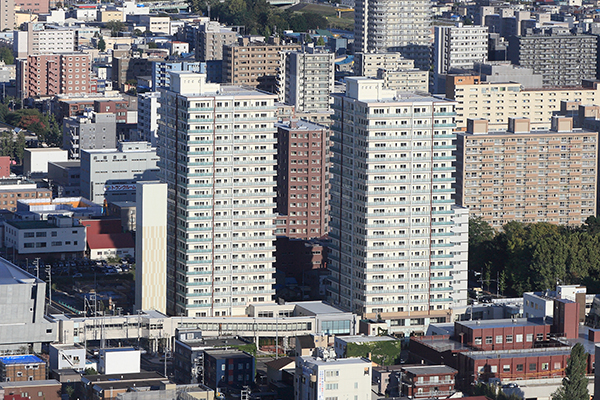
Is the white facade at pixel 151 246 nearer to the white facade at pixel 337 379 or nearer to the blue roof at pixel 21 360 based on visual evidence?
the blue roof at pixel 21 360

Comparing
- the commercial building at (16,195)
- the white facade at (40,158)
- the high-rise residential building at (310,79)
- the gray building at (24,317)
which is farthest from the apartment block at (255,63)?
the gray building at (24,317)

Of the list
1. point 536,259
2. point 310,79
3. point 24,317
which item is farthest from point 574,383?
point 310,79

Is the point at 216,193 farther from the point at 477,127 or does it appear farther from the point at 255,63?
the point at 255,63

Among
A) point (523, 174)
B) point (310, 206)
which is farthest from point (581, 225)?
point (310, 206)

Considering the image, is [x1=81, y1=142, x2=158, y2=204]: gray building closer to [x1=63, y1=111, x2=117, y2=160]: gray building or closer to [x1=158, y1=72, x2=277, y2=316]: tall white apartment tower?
[x1=63, y1=111, x2=117, y2=160]: gray building

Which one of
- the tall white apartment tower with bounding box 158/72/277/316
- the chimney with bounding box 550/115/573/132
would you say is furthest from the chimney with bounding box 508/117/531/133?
the tall white apartment tower with bounding box 158/72/277/316

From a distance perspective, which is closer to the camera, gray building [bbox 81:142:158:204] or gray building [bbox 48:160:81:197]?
gray building [bbox 81:142:158:204]
